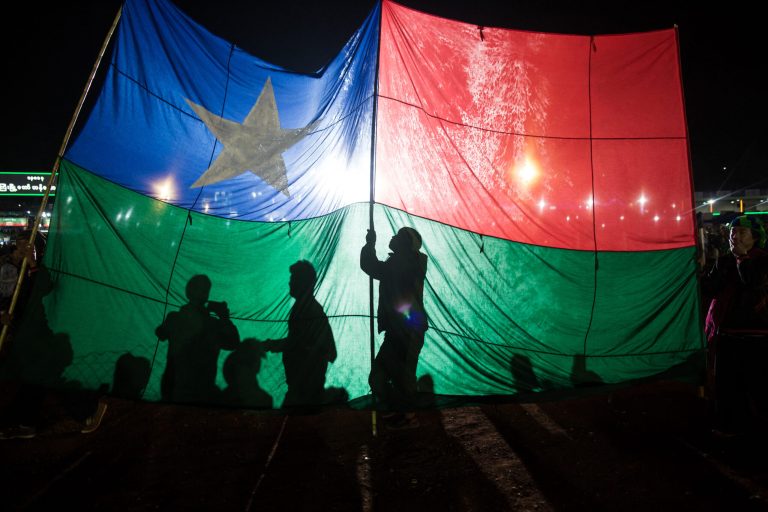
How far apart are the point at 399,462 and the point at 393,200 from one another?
2691mm

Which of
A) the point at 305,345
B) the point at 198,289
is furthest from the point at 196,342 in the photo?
the point at 305,345

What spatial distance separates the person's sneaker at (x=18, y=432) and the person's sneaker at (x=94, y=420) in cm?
43

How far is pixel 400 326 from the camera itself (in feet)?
13.6

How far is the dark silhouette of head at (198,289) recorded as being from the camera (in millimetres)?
4160

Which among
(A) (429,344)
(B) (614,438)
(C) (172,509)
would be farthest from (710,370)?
(C) (172,509)

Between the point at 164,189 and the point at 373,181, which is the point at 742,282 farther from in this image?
the point at 164,189

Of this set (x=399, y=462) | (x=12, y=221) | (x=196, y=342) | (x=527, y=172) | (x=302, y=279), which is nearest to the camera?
(x=399, y=462)

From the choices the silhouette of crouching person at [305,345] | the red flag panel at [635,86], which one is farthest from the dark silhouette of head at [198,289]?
the red flag panel at [635,86]

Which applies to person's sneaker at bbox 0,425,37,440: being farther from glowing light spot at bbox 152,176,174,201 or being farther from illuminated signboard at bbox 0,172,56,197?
illuminated signboard at bbox 0,172,56,197

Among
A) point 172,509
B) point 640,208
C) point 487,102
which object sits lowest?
point 172,509

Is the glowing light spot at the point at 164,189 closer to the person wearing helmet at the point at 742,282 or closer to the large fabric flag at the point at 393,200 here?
the large fabric flag at the point at 393,200

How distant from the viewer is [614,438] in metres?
3.90

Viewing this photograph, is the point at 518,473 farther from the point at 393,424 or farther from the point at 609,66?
the point at 609,66

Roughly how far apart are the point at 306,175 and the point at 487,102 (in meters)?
2.51
